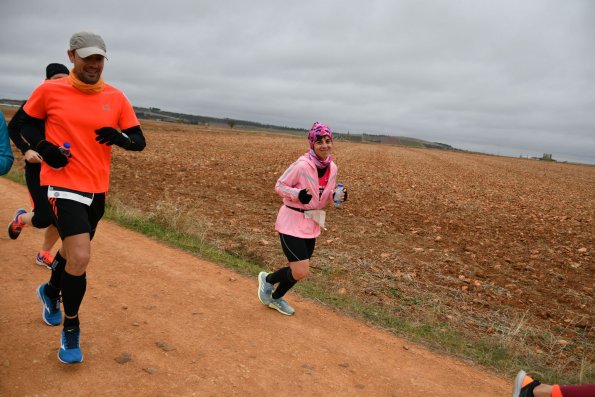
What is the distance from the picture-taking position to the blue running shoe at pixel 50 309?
3.96m

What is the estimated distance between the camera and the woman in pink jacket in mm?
4602

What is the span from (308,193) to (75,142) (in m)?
2.20

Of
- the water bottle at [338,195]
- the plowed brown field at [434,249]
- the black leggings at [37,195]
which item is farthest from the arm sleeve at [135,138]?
the plowed brown field at [434,249]

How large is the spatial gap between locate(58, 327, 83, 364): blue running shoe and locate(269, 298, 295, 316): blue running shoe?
7.56 ft

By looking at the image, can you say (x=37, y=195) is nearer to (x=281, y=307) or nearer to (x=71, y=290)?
(x=71, y=290)

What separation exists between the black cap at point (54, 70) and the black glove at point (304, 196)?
104 inches

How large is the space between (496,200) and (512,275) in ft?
34.5

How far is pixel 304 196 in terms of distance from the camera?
438 cm

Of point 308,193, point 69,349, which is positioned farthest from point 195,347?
point 308,193

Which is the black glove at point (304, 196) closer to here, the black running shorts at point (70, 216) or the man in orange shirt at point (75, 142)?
the man in orange shirt at point (75, 142)

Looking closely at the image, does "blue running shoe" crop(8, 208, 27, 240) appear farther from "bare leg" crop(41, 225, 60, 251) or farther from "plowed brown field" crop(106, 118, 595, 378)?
"plowed brown field" crop(106, 118, 595, 378)

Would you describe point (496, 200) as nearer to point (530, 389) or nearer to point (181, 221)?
point (181, 221)

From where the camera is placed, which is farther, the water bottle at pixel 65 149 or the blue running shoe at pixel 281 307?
the blue running shoe at pixel 281 307

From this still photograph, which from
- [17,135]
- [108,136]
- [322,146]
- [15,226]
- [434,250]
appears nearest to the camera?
[108,136]
